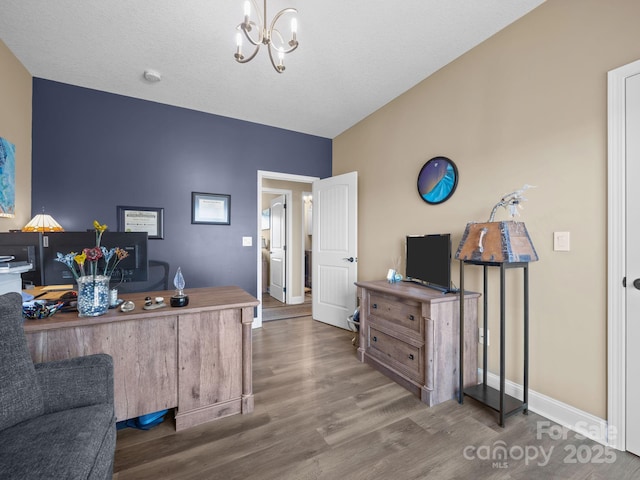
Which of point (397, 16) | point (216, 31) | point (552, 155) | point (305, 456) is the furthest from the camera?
point (216, 31)

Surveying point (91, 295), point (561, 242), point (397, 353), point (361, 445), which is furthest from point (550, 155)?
point (91, 295)

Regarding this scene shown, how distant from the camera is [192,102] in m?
3.31

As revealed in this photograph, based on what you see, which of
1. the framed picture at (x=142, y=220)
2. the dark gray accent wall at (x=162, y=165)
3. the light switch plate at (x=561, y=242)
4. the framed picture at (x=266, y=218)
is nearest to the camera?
the light switch plate at (x=561, y=242)

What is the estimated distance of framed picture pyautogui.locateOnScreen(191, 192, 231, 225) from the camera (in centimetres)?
352

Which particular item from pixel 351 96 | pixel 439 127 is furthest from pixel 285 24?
pixel 439 127

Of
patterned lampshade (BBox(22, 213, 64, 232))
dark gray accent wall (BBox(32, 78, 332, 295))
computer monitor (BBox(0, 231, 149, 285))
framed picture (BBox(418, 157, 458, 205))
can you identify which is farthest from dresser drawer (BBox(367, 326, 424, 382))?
patterned lampshade (BBox(22, 213, 64, 232))

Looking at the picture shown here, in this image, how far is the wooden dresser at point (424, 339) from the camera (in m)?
2.06

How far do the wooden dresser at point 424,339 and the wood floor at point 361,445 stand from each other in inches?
5.5

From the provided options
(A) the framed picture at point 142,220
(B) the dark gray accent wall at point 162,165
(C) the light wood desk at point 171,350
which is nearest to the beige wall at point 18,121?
(B) the dark gray accent wall at point 162,165

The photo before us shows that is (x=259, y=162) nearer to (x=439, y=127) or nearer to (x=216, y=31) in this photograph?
(x=216, y=31)

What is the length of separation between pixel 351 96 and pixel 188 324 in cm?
284

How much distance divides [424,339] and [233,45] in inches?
111

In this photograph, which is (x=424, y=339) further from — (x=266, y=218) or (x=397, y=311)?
(x=266, y=218)

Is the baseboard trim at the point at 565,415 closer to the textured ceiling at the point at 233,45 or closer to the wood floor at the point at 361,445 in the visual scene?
the wood floor at the point at 361,445
